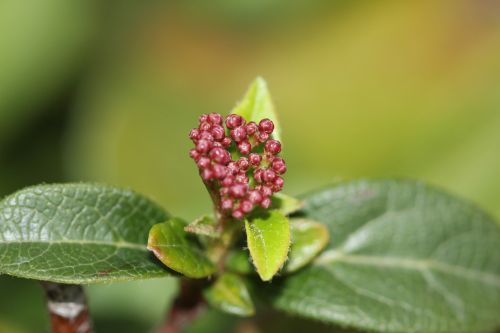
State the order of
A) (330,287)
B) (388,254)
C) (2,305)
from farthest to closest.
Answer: (2,305) → (388,254) → (330,287)

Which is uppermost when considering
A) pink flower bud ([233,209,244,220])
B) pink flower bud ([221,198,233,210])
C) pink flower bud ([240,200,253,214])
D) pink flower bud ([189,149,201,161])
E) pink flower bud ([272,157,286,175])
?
pink flower bud ([189,149,201,161])

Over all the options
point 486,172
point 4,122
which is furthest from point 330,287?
point 4,122

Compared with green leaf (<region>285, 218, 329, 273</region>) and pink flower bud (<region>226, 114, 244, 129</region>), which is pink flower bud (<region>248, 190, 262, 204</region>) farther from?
green leaf (<region>285, 218, 329, 273</region>)

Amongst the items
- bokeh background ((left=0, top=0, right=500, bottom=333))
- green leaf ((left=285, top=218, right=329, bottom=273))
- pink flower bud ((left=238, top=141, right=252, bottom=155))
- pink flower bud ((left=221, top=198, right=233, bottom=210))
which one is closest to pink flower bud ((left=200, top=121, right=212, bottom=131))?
pink flower bud ((left=238, top=141, right=252, bottom=155))

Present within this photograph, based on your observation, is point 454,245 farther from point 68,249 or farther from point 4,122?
point 4,122

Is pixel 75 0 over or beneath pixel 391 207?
over

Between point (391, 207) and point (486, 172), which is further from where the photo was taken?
point (486, 172)

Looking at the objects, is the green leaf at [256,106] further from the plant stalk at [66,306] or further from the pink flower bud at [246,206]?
the plant stalk at [66,306]
